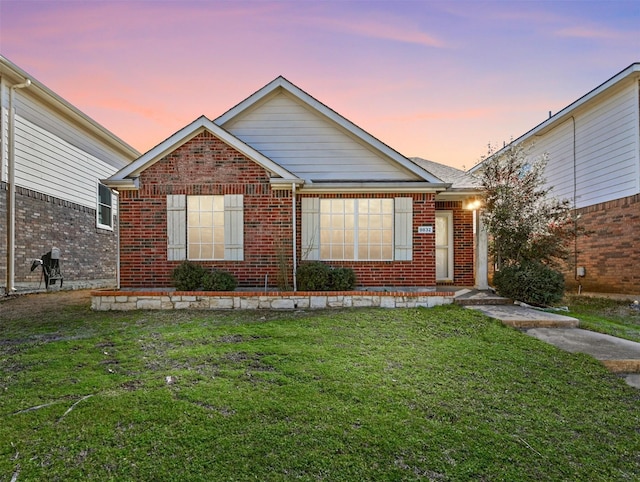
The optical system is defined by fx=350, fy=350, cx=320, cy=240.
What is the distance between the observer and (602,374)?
4387 mm

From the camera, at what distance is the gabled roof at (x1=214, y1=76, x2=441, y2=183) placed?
9.78 meters

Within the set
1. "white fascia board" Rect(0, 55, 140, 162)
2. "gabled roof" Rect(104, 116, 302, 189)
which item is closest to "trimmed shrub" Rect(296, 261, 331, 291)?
"gabled roof" Rect(104, 116, 302, 189)

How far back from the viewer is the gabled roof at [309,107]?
9781 mm

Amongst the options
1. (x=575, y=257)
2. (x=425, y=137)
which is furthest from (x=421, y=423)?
(x=425, y=137)

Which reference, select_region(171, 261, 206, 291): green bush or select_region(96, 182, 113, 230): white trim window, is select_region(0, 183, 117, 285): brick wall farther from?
select_region(171, 261, 206, 291): green bush

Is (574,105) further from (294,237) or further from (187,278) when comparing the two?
(187,278)

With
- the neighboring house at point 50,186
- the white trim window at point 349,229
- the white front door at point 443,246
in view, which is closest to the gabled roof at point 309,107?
the white trim window at point 349,229

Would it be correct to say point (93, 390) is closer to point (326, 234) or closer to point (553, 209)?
point (326, 234)

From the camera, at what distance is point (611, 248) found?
35.1 feet

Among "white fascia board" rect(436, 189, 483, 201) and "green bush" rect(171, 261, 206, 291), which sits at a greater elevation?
"white fascia board" rect(436, 189, 483, 201)

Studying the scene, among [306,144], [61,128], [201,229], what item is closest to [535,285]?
[306,144]

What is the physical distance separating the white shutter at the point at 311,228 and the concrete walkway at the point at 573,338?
4048 millimetres

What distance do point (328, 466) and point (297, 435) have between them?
0.43 m

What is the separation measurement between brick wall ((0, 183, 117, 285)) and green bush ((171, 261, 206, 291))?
5628 millimetres
